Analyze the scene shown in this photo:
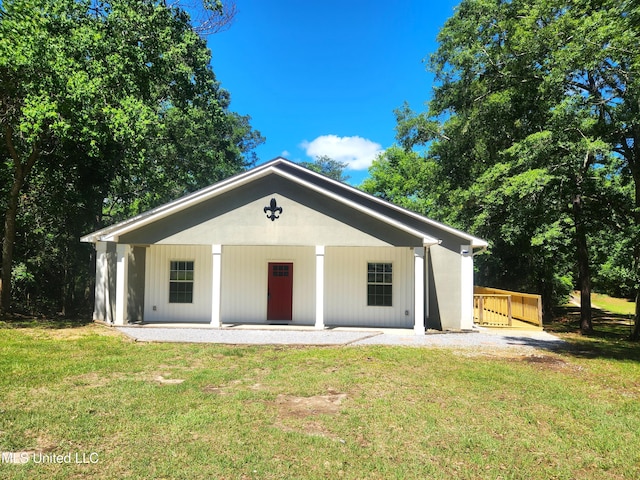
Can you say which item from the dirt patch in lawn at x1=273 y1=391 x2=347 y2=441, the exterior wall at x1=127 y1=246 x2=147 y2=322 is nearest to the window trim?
the exterior wall at x1=127 y1=246 x2=147 y2=322

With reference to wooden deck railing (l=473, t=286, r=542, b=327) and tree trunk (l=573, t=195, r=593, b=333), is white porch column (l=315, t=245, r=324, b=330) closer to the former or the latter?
wooden deck railing (l=473, t=286, r=542, b=327)

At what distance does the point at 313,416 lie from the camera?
5281mm

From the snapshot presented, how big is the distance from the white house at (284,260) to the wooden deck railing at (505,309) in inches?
76.1

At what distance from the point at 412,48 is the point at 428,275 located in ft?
50.5

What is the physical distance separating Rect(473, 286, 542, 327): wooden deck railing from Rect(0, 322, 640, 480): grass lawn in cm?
530

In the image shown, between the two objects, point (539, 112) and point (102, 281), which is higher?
point (539, 112)

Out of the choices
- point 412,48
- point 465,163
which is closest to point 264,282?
point 465,163

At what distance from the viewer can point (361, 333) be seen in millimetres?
12094

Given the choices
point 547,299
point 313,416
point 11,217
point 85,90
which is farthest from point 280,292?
point 547,299

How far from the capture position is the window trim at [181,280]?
14.3 metres

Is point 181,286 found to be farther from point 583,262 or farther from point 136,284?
point 583,262

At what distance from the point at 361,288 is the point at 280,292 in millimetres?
2756

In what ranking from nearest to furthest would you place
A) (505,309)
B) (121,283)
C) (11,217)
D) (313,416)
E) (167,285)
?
(313,416) < (121,283) < (167,285) < (11,217) < (505,309)

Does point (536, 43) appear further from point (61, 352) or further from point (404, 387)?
point (61, 352)
